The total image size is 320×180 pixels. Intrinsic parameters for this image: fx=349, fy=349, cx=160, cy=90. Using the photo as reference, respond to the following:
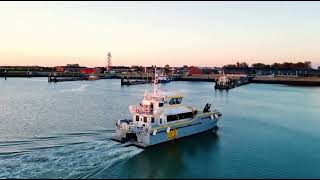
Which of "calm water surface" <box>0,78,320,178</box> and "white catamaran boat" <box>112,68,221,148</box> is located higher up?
"white catamaran boat" <box>112,68,221,148</box>

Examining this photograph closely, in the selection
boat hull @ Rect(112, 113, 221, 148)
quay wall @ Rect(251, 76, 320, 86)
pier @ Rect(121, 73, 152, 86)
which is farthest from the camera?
quay wall @ Rect(251, 76, 320, 86)

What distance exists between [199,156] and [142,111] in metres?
5.91

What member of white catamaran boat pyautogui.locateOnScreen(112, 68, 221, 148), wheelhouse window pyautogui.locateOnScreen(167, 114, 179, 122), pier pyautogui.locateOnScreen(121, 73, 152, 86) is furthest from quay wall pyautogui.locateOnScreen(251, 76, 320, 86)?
wheelhouse window pyautogui.locateOnScreen(167, 114, 179, 122)

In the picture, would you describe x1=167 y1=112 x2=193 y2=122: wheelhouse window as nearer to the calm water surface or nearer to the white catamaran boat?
the white catamaran boat

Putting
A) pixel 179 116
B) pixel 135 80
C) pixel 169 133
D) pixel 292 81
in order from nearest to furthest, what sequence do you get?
1. pixel 169 133
2. pixel 179 116
3. pixel 292 81
4. pixel 135 80

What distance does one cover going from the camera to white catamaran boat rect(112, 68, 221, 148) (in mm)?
25961

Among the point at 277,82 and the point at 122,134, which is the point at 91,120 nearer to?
the point at 122,134

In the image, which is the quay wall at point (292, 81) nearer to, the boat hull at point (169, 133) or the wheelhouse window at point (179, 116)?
the boat hull at point (169, 133)

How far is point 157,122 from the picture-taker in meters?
27.2

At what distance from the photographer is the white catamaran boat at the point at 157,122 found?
2596 centimetres

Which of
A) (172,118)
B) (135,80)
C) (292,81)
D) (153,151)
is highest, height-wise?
(135,80)

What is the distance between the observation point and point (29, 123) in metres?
34.3

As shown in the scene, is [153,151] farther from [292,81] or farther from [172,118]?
[292,81]

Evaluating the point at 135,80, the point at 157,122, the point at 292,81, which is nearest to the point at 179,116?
the point at 157,122
